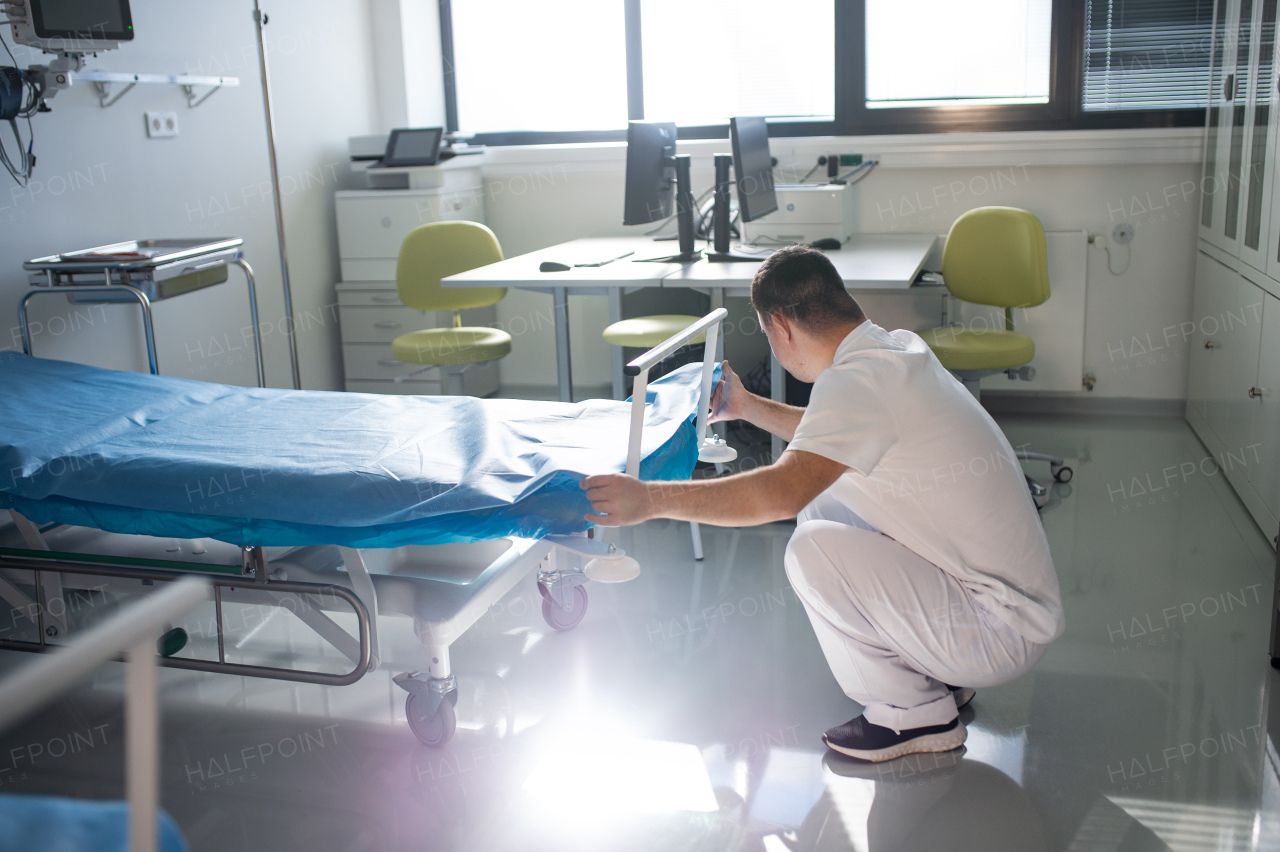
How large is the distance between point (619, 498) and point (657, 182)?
2355 millimetres

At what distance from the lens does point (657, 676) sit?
2.37 m

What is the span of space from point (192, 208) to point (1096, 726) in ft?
11.4

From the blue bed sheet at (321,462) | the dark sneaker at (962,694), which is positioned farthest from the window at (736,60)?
the dark sneaker at (962,694)

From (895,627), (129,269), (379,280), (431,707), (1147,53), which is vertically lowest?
(431,707)

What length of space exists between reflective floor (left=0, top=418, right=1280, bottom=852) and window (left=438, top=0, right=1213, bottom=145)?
2402mm

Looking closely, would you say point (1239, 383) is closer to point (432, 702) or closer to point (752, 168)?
point (752, 168)

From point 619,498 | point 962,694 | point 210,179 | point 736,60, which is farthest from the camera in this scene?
point 736,60

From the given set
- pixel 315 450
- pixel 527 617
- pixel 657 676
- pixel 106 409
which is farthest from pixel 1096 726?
pixel 106 409

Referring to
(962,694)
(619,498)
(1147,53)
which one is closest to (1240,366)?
(1147,53)

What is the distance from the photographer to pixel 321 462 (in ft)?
6.79

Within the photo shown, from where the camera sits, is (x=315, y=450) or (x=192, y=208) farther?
(x=192, y=208)

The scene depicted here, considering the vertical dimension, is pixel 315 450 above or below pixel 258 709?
above

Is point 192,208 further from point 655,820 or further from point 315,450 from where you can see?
point 655,820

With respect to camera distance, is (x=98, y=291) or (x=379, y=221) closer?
(x=98, y=291)
